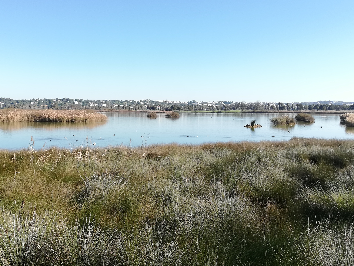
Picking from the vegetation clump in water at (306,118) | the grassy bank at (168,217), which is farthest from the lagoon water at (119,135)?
the vegetation clump in water at (306,118)

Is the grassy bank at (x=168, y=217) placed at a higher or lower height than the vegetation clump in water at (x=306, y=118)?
lower

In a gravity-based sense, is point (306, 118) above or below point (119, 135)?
above

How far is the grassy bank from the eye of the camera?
3.41 metres

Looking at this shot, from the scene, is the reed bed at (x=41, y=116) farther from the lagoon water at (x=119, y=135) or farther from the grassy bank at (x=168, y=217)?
the grassy bank at (x=168, y=217)

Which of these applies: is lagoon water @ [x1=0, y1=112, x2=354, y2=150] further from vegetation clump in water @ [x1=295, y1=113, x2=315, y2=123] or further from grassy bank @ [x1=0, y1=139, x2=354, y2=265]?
vegetation clump in water @ [x1=295, y1=113, x2=315, y2=123]

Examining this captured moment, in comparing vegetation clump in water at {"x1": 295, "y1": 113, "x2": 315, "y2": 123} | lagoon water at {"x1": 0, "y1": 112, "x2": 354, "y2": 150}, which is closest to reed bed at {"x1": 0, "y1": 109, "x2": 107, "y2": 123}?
lagoon water at {"x1": 0, "y1": 112, "x2": 354, "y2": 150}

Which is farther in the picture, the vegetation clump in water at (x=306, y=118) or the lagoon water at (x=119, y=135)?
the vegetation clump in water at (x=306, y=118)

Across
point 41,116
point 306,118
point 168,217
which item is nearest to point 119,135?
point 41,116

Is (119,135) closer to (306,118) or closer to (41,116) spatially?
(41,116)

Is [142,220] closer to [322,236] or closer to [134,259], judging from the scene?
[134,259]

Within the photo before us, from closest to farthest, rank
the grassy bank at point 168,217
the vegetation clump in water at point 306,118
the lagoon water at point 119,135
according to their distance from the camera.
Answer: the grassy bank at point 168,217 → the lagoon water at point 119,135 → the vegetation clump in water at point 306,118

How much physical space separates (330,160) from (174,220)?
902cm

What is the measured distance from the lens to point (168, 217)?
4.97 metres

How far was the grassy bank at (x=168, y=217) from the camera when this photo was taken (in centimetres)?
341
